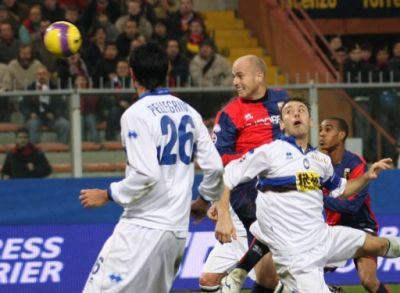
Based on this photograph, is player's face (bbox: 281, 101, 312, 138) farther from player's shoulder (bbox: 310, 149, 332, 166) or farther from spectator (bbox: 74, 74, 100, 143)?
spectator (bbox: 74, 74, 100, 143)

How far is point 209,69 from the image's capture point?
62.6 feet

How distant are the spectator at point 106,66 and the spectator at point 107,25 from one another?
107 cm

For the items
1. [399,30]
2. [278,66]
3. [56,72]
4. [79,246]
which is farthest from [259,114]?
[399,30]

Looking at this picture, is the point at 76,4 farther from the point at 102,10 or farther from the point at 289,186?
the point at 289,186

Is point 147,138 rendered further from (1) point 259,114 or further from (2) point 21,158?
(2) point 21,158

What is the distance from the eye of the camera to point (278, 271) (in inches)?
390

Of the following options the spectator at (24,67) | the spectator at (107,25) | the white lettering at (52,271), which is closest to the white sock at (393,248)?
the white lettering at (52,271)

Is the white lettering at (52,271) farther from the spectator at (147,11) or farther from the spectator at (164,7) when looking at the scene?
the spectator at (164,7)

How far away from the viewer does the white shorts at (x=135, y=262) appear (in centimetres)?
809

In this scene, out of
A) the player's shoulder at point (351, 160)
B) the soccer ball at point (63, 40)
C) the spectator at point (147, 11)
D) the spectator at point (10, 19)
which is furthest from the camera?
the spectator at point (147, 11)

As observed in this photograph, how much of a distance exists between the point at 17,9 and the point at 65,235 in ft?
21.8

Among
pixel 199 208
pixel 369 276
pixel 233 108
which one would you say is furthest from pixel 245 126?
pixel 199 208

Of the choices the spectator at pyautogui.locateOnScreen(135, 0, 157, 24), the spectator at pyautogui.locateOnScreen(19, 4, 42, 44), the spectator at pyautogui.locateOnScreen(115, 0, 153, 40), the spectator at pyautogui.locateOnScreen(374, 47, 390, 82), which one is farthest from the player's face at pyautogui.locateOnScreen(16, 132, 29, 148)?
the spectator at pyautogui.locateOnScreen(374, 47, 390, 82)

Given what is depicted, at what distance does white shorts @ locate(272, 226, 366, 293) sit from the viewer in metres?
9.67
